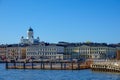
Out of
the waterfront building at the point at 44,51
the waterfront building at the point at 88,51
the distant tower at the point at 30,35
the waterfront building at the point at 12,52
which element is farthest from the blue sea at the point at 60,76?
the distant tower at the point at 30,35

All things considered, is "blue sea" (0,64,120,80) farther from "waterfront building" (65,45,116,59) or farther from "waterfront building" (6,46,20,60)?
"waterfront building" (6,46,20,60)

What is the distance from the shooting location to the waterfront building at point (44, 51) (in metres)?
163

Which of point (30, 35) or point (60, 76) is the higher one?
point (30, 35)

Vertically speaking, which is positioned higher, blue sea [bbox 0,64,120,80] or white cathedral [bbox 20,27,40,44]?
white cathedral [bbox 20,27,40,44]

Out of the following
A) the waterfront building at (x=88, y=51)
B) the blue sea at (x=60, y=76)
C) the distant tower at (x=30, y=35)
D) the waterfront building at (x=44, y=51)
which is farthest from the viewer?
the distant tower at (x=30, y=35)

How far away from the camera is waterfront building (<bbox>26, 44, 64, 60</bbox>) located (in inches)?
6411

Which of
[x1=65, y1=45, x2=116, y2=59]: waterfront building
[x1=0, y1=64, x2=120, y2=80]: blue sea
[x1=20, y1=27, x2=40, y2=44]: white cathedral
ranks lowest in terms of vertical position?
[x1=0, y1=64, x2=120, y2=80]: blue sea

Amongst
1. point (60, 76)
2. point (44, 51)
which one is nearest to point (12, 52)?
point (44, 51)

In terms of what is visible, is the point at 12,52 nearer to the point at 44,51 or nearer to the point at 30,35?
the point at 44,51

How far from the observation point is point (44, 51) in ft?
539

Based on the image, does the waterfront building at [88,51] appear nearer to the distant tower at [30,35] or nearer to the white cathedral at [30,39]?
the white cathedral at [30,39]

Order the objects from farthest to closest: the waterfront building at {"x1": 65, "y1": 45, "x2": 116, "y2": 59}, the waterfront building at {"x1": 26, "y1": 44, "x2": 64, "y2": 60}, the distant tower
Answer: the distant tower < the waterfront building at {"x1": 65, "y1": 45, "x2": 116, "y2": 59} < the waterfront building at {"x1": 26, "y1": 44, "x2": 64, "y2": 60}

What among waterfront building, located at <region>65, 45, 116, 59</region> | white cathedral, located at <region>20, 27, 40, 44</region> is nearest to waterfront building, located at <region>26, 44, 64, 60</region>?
waterfront building, located at <region>65, 45, 116, 59</region>

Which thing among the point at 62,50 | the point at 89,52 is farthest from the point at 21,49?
the point at 89,52
